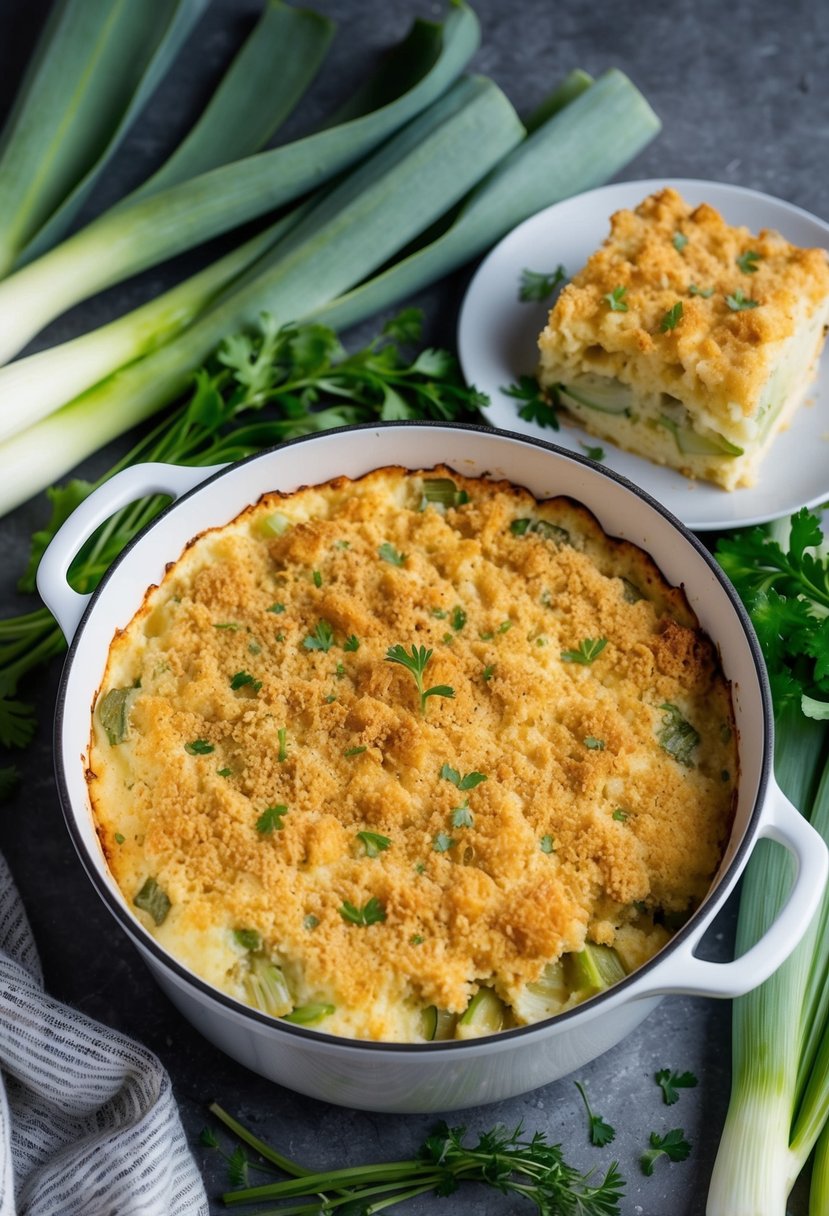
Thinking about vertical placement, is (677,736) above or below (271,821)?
below

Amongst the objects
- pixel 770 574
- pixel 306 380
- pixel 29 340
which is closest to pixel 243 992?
pixel 770 574

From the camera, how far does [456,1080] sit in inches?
77.1

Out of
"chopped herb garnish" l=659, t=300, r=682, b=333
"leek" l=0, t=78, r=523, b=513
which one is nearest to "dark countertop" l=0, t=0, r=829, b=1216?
"leek" l=0, t=78, r=523, b=513

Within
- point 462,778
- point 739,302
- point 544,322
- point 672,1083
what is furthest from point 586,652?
point 544,322

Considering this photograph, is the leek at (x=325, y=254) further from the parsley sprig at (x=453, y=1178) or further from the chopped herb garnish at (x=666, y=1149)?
the chopped herb garnish at (x=666, y=1149)

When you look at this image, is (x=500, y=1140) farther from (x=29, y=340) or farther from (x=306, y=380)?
(x=29, y=340)

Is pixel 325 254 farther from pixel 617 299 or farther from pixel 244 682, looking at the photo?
pixel 244 682

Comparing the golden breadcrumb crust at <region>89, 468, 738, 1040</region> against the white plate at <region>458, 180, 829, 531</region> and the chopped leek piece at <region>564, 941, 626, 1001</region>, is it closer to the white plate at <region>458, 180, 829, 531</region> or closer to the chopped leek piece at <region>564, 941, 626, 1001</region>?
the chopped leek piece at <region>564, 941, 626, 1001</region>

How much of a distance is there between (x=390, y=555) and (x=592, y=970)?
902 millimetres

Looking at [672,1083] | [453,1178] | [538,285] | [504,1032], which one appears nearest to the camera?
[504,1032]

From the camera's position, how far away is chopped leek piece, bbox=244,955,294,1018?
1964 millimetres

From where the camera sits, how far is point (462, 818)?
2.14 meters

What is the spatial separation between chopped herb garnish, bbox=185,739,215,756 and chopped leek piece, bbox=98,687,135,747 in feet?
0.39

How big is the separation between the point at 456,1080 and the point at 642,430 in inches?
64.9
